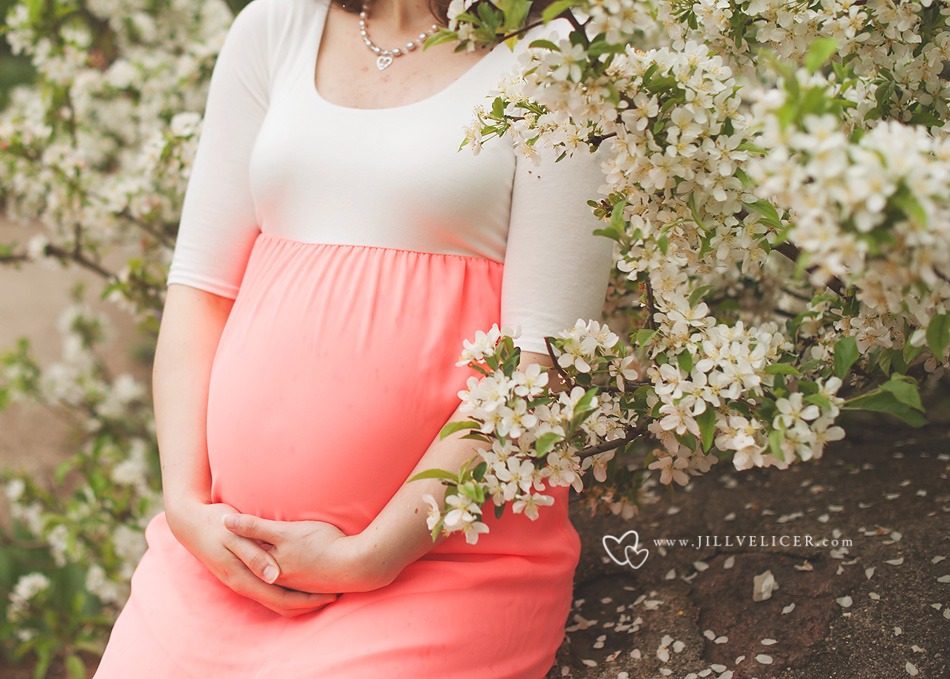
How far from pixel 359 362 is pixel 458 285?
0.22 meters

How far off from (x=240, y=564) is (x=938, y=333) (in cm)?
105

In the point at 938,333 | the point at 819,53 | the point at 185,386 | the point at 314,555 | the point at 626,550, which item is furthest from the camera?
the point at 626,550

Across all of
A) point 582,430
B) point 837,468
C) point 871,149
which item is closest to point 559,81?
point 871,149

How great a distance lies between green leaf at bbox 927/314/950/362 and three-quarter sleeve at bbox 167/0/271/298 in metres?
1.23

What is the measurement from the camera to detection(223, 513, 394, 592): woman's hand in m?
1.15

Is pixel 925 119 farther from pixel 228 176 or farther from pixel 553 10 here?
pixel 228 176

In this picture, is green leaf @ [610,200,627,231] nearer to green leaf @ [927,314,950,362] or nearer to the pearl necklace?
green leaf @ [927,314,950,362]

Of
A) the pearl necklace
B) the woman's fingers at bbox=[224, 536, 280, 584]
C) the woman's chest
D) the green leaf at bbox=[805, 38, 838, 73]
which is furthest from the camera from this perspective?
the pearl necklace

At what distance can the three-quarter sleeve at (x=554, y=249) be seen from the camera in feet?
4.10

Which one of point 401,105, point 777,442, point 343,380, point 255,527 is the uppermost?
point 401,105

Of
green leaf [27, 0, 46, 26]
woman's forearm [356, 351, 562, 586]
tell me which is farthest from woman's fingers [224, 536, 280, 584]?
green leaf [27, 0, 46, 26]

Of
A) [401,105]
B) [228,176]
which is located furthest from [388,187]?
[228,176]

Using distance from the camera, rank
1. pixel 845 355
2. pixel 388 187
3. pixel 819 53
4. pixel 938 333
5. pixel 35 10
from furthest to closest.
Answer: pixel 35 10, pixel 388 187, pixel 845 355, pixel 938 333, pixel 819 53

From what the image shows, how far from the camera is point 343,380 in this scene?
1.24 m
